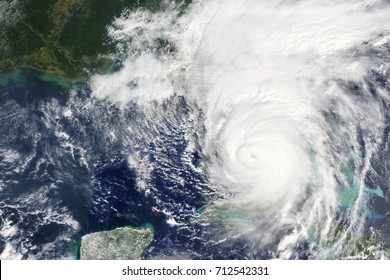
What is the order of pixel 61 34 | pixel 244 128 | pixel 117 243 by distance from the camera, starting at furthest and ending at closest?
pixel 61 34 < pixel 117 243 < pixel 244 128

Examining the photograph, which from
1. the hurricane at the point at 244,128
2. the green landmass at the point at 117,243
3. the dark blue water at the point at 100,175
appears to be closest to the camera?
the hurricane at the point at 244,128

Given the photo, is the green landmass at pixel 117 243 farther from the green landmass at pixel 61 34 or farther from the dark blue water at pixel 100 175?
the green landmass at pixel 61 34

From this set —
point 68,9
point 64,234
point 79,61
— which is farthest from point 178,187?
point 68,9

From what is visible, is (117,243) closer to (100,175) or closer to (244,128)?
(100,175)

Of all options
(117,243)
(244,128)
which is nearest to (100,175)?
(117,243)

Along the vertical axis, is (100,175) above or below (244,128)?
above

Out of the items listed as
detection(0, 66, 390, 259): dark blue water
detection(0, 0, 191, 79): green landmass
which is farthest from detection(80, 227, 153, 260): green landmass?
detection(0, 0, 191, 79): green landmass

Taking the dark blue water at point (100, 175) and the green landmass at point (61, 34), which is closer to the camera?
the dark blue water at point (100, 175)

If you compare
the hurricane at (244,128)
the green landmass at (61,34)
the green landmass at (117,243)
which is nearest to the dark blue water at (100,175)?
the hurricane at (244,128)
